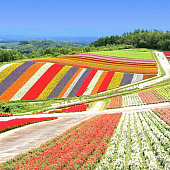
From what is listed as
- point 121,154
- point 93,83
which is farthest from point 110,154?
point 93,83

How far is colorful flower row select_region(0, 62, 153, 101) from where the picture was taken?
196ft

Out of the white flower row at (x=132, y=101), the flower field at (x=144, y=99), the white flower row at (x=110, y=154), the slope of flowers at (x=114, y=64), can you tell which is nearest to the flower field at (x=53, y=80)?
the slope of flowers at (x=114, y=64)

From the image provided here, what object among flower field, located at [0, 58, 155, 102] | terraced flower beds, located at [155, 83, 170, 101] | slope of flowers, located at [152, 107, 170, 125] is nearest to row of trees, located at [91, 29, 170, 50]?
flower field, located at [0, 58, 155, 102]

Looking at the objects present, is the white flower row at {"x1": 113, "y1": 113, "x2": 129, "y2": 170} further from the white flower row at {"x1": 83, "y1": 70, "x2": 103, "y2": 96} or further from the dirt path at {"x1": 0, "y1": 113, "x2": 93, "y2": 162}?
the white flower row at {"x1": 83, "y1": 70, "x2": 103, "y2": 96}

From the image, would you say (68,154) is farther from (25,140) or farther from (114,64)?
(114,64)

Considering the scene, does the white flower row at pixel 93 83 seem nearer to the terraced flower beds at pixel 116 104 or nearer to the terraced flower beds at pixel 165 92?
the terraced flower beds at pixel 116 104

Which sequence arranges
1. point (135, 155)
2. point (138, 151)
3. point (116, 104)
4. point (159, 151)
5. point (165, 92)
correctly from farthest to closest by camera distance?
1. point (165, 92)
2. point (116, 104)
3. point (138, 151)
4. point (159, 151)
5. point (135, 155)

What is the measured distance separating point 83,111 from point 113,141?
24872mm

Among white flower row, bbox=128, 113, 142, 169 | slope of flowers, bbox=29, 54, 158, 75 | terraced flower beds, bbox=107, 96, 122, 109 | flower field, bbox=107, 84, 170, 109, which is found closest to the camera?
white flower row, bbox=128, 113, 142, 169

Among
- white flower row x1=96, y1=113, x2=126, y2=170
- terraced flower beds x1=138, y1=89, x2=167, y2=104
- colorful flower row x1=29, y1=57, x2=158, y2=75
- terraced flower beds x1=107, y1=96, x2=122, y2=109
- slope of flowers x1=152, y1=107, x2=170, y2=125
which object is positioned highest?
colorful flower row x1=29, y1=57, x2=158, y2=75

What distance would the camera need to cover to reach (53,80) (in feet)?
Result: 221

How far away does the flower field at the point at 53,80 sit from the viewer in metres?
59.8

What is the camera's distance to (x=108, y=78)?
68312 millimetres

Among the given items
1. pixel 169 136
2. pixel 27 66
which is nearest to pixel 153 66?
pixel 27 66
